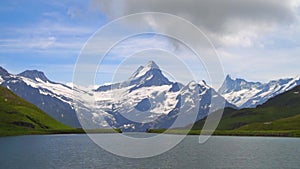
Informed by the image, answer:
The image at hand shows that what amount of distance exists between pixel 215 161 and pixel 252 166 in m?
12.0

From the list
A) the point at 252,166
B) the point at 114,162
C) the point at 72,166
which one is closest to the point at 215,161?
the point at 252,166

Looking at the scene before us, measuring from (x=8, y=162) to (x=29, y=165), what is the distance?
9.25 m

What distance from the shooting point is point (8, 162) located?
105812mm

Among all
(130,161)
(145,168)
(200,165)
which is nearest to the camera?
(145,168)

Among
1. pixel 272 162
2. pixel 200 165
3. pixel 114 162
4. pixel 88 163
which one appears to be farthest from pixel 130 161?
pixel 272 162

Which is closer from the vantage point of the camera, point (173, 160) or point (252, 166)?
point (252, 166)

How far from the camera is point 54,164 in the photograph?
10069 centimetres

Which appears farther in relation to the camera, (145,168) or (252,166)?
(252,166)

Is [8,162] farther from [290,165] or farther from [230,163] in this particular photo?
[290,165]

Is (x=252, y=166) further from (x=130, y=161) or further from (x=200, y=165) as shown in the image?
(x=130, y=161)

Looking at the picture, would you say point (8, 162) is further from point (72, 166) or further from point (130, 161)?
point (130, 161)

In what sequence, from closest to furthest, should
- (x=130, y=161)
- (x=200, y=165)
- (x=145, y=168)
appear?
(x=145, y=168)
(x=200, y=165)
(x=130, y=161)

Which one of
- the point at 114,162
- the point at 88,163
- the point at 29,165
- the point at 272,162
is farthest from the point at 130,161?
the point at 272,162

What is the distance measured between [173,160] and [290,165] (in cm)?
2925
